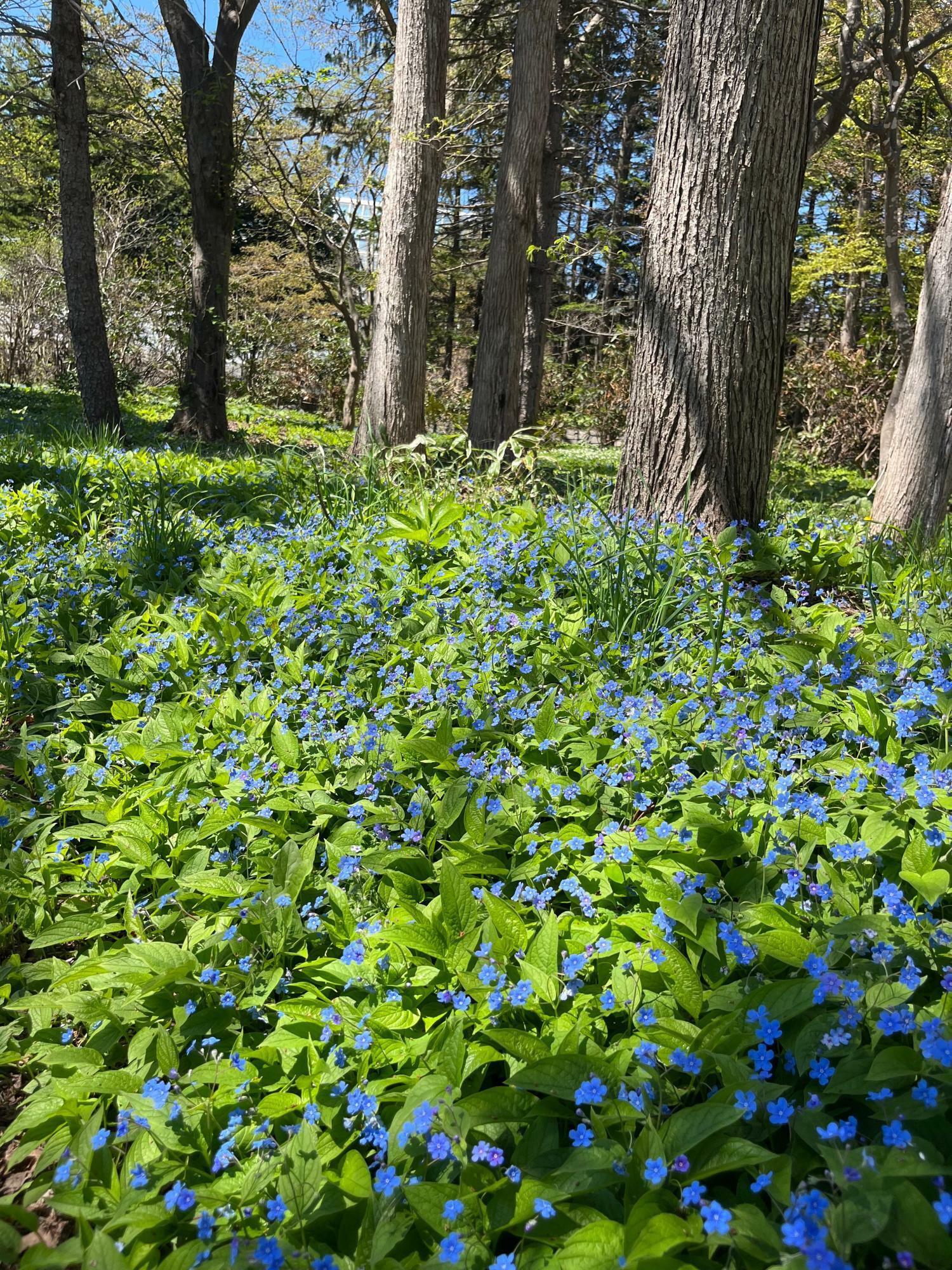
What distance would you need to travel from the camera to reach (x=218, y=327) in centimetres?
973

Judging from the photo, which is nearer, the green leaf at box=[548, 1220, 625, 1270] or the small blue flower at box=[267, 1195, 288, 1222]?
the green leaf at box=[548, 1220, 625, 1270]

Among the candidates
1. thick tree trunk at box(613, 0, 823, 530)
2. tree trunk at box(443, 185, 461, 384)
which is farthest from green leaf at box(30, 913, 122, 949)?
tree trunk at box(443, 185, 461, 384)

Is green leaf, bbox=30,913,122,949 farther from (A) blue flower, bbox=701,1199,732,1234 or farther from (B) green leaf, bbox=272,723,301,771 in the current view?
(A) blue flower, bbox=701,1199,732,1234

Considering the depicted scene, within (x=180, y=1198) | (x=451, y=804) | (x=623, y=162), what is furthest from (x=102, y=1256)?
(x=623, y=162)

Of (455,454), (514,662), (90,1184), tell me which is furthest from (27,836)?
(455,454)

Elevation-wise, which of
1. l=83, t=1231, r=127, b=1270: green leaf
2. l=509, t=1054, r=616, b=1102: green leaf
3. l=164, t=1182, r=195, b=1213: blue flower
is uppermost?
l=509, t=1054, r=616, b=1102: green leaf

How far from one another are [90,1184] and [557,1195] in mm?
824

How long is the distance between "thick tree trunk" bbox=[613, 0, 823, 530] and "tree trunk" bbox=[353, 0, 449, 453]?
9.12 feet

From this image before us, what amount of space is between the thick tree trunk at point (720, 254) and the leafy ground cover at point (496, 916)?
13.6 inches

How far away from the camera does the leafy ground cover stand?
1.26 meters

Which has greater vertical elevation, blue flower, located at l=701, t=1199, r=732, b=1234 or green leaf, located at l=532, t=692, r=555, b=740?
green leaf, located at l=532, t=692, r=555, b=740

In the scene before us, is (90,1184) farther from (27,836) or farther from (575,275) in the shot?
(575,275)

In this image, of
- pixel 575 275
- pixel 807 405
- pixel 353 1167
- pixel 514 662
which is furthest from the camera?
pixel 575 275

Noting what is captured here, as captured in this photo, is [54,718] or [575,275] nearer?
[54,718]
